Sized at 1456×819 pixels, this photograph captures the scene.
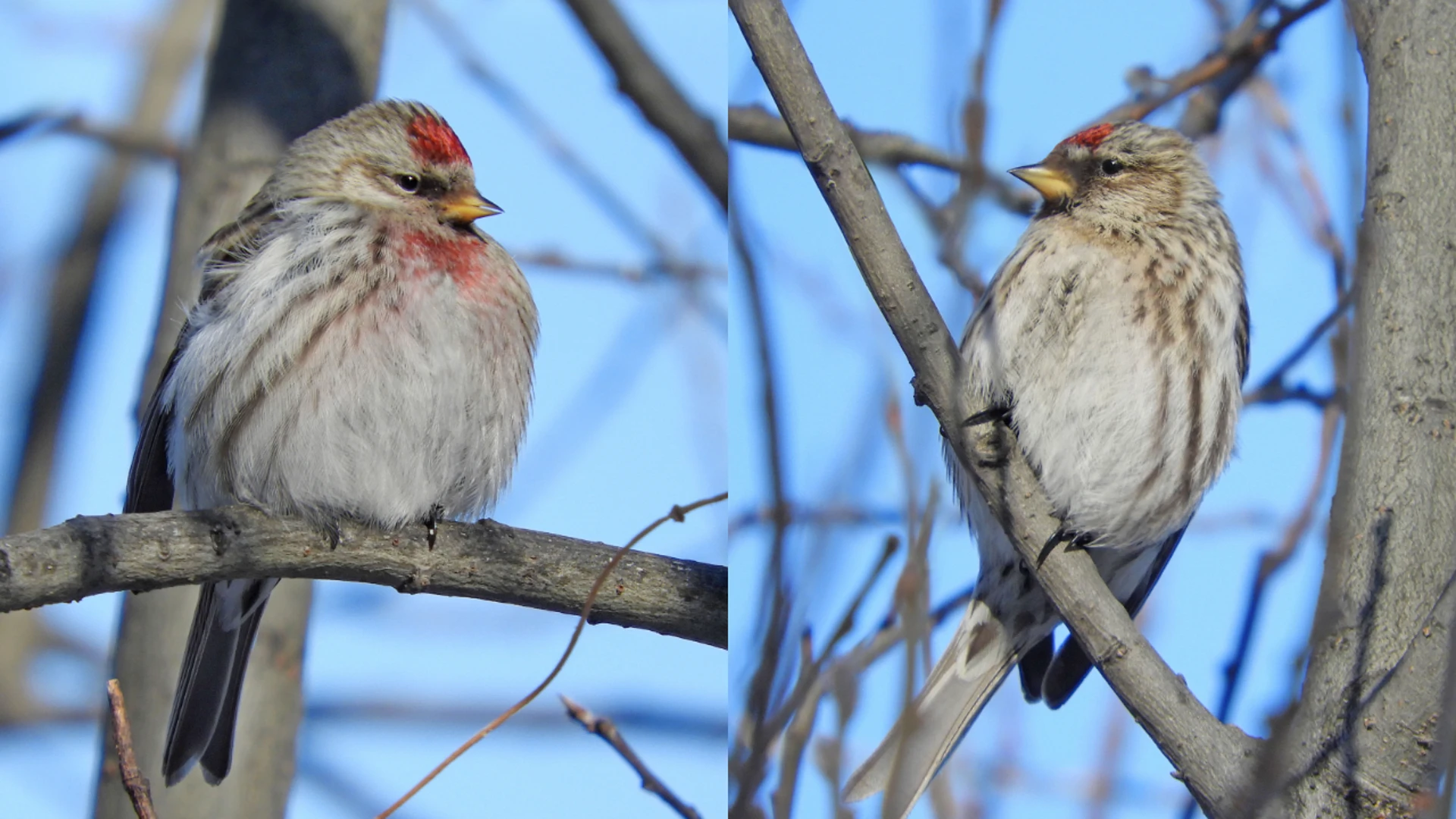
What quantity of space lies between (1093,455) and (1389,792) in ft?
2.97

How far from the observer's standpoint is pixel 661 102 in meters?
2.62

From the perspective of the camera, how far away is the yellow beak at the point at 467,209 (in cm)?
A: 272

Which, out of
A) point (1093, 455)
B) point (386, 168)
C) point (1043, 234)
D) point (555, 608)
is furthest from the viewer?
point (386, 168)

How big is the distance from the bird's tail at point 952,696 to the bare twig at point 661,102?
0.92 meters

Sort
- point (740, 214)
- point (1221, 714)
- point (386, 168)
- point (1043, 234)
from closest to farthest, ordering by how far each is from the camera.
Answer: point (1221, 714)
point (740, 214)
point (1043, 234)
point (386, 168)

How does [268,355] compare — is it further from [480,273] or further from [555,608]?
[555,608]

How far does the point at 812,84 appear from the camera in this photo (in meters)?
1.64

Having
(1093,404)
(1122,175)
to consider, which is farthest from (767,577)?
(1122,175)

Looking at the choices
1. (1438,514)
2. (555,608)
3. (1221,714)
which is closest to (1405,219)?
(1438,514)

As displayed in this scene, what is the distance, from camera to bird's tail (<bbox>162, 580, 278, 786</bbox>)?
2.49m

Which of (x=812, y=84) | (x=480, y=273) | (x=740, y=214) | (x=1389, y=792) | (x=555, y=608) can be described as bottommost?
(x=1389, y=792)

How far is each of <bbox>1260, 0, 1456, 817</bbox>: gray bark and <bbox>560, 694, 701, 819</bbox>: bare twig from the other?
67 cm

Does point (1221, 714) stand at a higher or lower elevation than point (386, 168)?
lower

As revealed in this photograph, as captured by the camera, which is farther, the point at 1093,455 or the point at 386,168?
the point at 386,168
